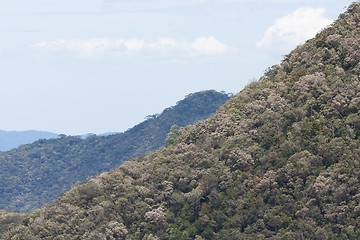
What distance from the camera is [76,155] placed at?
150375mm

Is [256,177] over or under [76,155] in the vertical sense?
under

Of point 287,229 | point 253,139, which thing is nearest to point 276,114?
point 253,139

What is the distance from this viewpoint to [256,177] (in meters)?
44.6

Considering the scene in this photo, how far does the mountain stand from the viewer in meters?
40.2

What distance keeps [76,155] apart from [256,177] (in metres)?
112

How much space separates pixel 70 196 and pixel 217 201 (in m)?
14.8

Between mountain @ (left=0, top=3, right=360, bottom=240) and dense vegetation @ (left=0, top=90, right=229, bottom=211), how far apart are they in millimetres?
80574

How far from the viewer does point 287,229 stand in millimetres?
39406

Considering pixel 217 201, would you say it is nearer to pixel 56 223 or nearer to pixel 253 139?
pixel 253 139

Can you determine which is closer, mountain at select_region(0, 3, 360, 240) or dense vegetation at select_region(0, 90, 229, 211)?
mountain at select_region(0, 3, 360, 240)

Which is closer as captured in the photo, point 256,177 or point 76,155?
point 256,177

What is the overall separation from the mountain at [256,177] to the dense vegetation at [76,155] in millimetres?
80574

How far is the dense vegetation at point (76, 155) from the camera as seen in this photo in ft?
435

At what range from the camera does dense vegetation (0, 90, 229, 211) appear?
13250cm
